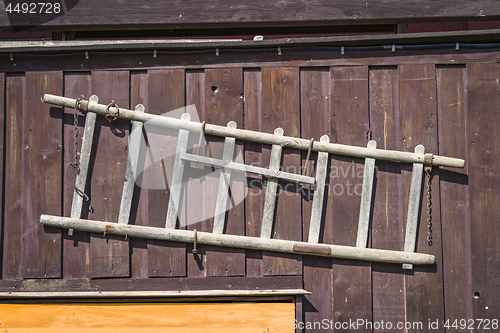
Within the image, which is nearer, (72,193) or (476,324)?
(476,324)

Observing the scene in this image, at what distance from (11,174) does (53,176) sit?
0.33 m

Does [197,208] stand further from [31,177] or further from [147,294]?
[31,177]

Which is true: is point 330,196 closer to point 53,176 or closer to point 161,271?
point 161,271

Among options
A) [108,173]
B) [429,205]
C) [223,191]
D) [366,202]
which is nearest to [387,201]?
[366,202]

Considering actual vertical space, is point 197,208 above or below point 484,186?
below

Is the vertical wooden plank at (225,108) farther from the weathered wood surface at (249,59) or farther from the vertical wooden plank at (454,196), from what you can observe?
the vertical wooden plank at (454,196)

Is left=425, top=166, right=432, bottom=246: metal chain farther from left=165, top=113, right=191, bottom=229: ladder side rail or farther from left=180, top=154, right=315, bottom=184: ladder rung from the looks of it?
left=165, top=113, right=191, bottom=229: ladder side rail

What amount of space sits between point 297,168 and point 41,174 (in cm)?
195

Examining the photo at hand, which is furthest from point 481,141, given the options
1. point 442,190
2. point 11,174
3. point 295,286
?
point 11,174

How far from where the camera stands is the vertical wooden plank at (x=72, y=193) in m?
2.79

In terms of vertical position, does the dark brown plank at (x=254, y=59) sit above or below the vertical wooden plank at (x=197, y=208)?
above

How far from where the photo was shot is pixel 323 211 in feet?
9.21

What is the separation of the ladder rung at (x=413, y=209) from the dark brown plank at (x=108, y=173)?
2089 millimetres

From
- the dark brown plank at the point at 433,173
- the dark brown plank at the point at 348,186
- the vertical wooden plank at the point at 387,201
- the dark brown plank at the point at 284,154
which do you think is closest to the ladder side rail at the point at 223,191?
the dark brown plank at the point at 284,154
